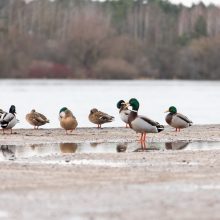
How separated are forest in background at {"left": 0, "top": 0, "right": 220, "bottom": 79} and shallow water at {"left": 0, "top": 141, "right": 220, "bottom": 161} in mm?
65647

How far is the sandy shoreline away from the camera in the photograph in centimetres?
2012

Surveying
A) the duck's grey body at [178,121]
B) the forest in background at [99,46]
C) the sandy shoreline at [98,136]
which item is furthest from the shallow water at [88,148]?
the forest in background at [99,46]

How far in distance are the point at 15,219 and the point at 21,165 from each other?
191 inches

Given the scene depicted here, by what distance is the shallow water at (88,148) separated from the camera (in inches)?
664

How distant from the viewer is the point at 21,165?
576 inches

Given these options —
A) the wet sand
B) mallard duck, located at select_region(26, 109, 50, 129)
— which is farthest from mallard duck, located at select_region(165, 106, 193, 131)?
the wet sand

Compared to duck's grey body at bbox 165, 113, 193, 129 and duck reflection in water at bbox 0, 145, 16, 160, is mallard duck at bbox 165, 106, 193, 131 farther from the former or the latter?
duck reflection in water at bbox 0, 145, 16, 160

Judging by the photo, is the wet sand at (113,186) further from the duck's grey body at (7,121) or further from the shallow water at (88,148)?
the duck's grey body at (7,121)

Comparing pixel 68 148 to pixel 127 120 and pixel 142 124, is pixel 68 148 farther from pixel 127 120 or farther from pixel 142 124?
pixel 127 120

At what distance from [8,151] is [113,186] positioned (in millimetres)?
5685

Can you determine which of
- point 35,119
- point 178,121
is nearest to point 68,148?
point 178,121

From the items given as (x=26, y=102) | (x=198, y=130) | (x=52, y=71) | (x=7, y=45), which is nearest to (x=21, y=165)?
(x=198, y=130)

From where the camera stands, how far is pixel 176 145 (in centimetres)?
1883

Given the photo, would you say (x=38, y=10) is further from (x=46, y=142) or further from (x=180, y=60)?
(x=46, y=142)
